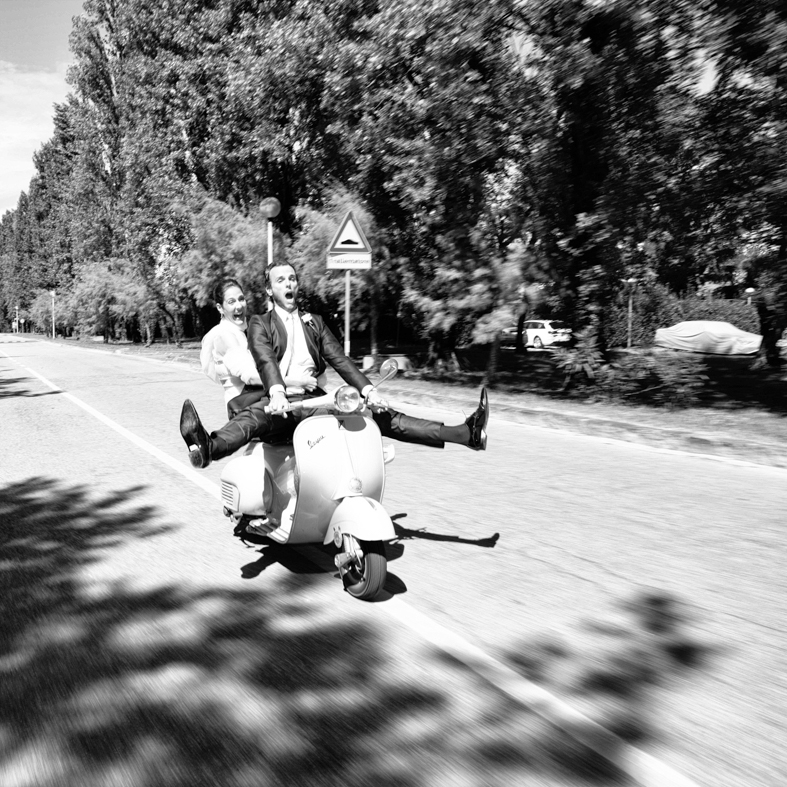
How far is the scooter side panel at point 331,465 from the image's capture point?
4297 millimetres

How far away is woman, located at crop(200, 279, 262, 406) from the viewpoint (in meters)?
5.14

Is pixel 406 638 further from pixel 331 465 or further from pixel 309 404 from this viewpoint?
pixel 309 404

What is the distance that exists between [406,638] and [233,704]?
0.89m

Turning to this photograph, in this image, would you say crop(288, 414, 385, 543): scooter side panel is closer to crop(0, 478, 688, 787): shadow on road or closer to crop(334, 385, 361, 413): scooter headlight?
crop(334, 385, 361, 413): scooter headlight

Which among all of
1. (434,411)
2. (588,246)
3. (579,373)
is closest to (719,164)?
(588,246)

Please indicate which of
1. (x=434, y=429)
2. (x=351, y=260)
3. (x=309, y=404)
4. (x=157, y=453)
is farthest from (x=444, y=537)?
(x=351, y=260)

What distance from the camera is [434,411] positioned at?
13.6 m

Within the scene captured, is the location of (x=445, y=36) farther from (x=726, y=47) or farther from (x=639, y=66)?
(x=726, y=47)

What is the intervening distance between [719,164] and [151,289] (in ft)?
98.2

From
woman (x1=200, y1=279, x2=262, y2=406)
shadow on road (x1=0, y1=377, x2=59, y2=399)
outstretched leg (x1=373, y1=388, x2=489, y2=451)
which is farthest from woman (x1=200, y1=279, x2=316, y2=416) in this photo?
shadow on road (x1=0, y1=377, x2=59, y2=399)

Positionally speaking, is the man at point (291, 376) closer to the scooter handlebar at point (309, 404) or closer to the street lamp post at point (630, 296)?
the scooter handlebar at point (309, 404)

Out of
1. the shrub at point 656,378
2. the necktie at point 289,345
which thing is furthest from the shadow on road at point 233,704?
the shrub at point 656,378

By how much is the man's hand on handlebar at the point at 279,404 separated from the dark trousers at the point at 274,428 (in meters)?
0.13

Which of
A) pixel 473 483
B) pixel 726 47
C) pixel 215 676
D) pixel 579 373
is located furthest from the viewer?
pixel 579 373
